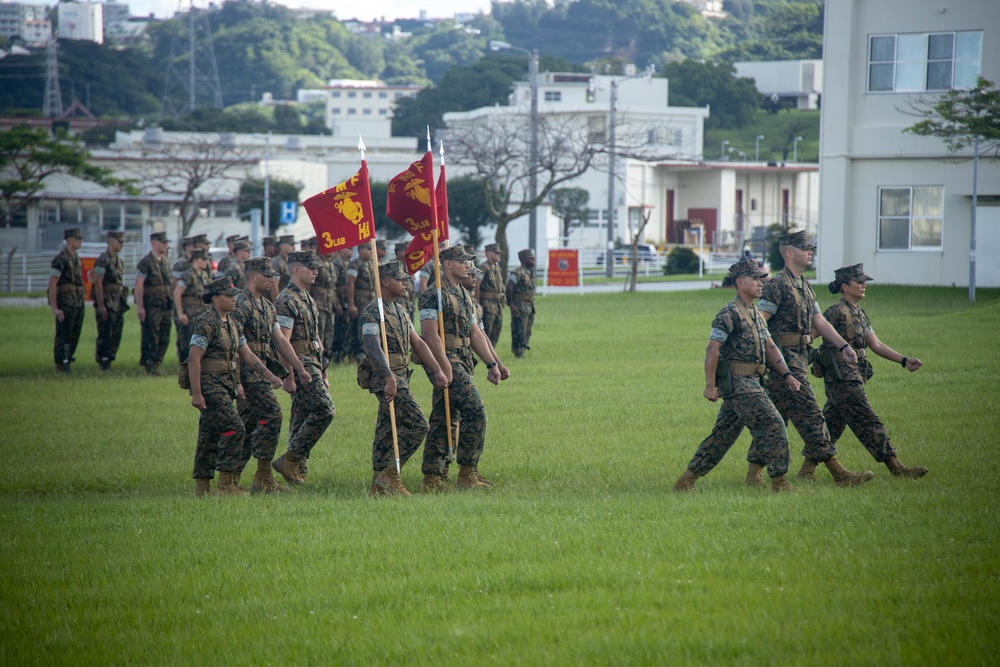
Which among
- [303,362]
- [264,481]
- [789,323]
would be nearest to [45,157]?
[303,362]

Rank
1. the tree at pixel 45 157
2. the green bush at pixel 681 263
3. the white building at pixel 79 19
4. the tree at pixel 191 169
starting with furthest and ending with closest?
the white building at pixel 79 19 < the tree at pixel 191 169 < the green bush at pixel 681 263 < the tree at pixel 45 157

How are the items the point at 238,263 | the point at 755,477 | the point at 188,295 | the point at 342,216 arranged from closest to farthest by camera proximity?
the point at 755,477 < the point at 342,216 < the point at 188,295 < the point at 238,263

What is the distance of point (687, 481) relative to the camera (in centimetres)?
959

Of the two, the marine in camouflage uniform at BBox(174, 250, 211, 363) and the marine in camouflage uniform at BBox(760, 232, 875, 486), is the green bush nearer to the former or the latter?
the marine in camouflage uniform at BBox(174, 250, 211, 363)

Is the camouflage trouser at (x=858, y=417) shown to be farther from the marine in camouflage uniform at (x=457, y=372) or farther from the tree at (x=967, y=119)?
the tree at (x=967, y=119)

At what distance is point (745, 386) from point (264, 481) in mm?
4370

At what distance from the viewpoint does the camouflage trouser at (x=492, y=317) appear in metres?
20.3

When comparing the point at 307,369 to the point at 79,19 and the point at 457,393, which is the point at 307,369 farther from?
the point at 79,19

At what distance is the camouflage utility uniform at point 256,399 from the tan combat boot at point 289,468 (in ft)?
0.64

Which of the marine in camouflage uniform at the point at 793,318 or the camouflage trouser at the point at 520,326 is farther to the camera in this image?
the camouflage trouser at the point at 520,326

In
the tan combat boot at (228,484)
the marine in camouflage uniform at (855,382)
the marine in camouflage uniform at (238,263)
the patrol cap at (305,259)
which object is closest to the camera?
the marine in camouflage uniform at (855,382)

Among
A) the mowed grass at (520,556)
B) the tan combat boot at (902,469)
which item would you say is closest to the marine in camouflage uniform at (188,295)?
the mowed grass at (520,556)

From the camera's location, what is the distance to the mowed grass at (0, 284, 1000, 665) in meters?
5.75

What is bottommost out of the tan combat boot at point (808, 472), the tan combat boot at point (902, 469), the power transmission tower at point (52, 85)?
the tan combat boot at point (808, 472)
